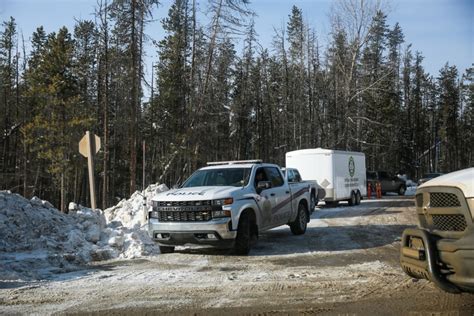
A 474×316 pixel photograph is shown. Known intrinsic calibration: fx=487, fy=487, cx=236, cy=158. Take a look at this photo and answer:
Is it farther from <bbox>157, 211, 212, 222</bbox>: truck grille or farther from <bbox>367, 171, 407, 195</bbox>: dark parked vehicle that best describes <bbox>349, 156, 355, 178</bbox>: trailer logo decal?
<bbox>157, 211, 212, 222</bbox>: truck grille

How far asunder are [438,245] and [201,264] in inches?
208

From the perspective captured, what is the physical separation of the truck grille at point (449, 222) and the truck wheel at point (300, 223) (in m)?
8.18

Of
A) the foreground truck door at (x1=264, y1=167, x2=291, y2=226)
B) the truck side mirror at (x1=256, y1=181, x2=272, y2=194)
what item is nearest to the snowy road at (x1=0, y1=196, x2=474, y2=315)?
the foreground truck door at (x1=264, y1=167, x2=291, y2=226)

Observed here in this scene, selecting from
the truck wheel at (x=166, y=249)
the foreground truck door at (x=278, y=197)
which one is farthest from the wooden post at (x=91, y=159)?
the foreground truck door at (x=278, y=197)

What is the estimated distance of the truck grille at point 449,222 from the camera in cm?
455

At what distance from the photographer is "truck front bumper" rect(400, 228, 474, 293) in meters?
4.26

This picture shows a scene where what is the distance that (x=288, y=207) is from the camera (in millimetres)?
12398

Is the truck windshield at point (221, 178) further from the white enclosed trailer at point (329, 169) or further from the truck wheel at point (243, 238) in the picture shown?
the white enclosed trailer at point (329, 169)

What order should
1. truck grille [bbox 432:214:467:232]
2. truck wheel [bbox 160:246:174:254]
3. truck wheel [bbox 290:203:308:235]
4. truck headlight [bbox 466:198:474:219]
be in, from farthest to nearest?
truck wheel [bbox 290:203:308:235] < truck wheel [bbox 160:246:174:254] < truck grille [bbox 432:214:467:232] < truck headlight [bbox 466:198:474:219]

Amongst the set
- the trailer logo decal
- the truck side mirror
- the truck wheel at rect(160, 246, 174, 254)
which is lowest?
the truck wheel at rect(160, 246, 174, 254)

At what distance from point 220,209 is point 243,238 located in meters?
0.85

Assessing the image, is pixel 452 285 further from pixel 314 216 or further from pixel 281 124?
pixel 281 124

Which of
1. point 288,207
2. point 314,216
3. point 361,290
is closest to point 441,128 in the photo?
point 314,216

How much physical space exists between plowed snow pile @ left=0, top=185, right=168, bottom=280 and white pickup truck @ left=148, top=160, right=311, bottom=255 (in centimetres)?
106
